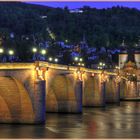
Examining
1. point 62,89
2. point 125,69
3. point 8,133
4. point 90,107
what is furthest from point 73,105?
point 125,69

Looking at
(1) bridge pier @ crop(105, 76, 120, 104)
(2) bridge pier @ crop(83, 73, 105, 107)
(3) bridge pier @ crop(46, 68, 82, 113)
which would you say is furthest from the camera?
(1) bridge pier @ crop(105, 76, 120, 104)

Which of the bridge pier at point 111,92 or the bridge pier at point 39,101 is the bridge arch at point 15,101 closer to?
the bridge pier at point 39,101

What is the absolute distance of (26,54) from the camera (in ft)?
298

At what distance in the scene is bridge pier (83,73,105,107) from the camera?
270 feet

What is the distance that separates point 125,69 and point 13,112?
460 ft

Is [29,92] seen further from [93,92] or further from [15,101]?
[93,92]

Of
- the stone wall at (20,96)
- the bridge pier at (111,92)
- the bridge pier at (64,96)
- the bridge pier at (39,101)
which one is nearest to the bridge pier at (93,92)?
the bridge pier at (64,96)

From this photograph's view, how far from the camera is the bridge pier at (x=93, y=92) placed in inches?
3243

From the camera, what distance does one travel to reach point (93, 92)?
8294 cm

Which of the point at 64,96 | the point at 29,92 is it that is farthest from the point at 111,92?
the point at 29,92

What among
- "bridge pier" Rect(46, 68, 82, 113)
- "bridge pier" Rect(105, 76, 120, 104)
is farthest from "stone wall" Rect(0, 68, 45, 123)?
"bridge pier" Rect(105, 76, 120, 104)

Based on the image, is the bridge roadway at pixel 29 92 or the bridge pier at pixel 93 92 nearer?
the bridge roadway at pixel 29 92

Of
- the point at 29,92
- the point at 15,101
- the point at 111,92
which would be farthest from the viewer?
the point at 111,92

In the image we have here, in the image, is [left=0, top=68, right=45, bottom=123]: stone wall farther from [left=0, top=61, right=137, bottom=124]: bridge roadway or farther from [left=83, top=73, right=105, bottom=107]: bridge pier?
[left=83, top=73, right=105, bottom=107]: bridge pier
